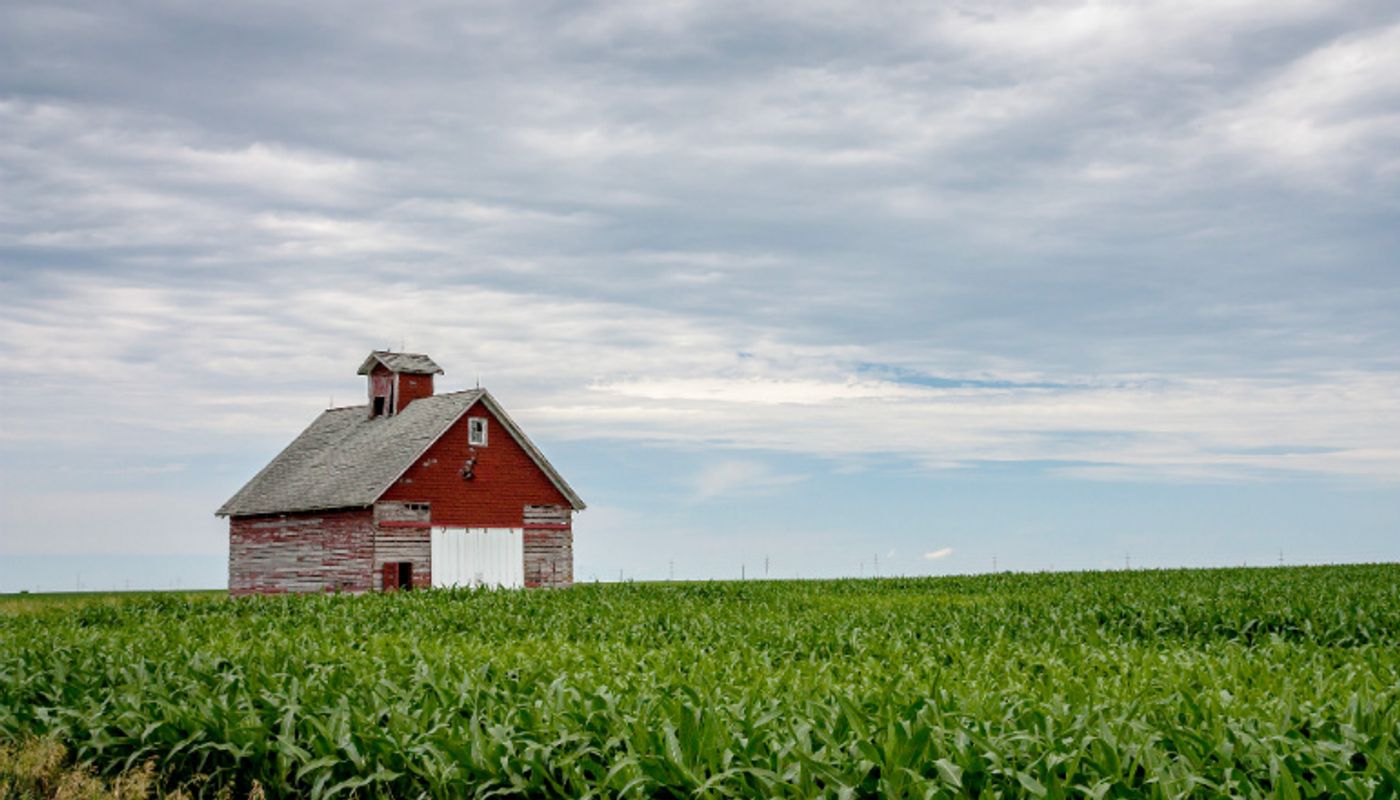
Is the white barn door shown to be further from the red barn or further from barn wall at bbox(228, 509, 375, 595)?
barn wall at bbox(228, 509, 375, 595)

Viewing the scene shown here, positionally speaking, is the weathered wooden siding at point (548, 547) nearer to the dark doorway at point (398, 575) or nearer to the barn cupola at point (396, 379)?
the dark doorway at point (398, 575)

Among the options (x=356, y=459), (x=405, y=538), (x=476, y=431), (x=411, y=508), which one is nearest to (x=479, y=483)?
(x=476, y=431)

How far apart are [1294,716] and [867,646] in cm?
654

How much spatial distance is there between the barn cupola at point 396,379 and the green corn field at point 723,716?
29637mm

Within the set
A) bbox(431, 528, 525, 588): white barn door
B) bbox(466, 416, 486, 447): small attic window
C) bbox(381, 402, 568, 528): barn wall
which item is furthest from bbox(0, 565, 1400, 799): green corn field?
bbox(466, 416, 486, 447): small attic window

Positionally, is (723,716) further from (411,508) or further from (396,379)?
(396,379)

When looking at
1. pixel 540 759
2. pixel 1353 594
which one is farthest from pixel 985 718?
pixel 1353 594

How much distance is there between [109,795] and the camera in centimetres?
898

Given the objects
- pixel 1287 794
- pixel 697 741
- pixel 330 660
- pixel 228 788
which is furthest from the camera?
pixel 330 660

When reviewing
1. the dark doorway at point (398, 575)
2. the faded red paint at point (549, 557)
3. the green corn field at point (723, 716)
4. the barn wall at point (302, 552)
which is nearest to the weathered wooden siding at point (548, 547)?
the faded red paint at point (549, 557)

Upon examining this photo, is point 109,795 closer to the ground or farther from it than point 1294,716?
closer to the ground

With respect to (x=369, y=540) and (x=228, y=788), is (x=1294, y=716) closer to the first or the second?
(x=228, y=788)

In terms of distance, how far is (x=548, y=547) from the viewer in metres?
44.7

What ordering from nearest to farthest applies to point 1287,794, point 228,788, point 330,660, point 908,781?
point 1287,794
point 908,781
point 228,788
point 330,660
